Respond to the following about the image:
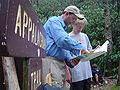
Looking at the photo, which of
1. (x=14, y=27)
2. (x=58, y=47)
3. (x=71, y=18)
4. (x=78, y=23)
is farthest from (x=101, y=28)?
(x=14, y=27)

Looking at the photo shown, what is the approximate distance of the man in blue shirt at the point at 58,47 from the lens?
8.36 feet

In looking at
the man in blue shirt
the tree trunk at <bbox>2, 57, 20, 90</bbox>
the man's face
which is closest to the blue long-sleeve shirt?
the man in blue shirt

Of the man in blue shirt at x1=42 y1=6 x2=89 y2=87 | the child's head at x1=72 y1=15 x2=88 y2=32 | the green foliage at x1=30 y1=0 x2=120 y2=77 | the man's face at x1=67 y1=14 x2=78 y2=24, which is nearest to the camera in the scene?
the man in blue shirt at x1=42 y1=6 x2=89 y2=87

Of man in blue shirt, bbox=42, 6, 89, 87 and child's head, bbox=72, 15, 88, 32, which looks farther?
child's head, bbox=72, 15, 88, 32

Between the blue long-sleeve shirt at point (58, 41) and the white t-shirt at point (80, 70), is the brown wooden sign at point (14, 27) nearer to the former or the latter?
the blue long-sleeve shirt at point (58, 41)

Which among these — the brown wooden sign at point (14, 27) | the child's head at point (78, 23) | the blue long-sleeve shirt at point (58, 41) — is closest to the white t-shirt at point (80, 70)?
the child's head at point (78, 23)

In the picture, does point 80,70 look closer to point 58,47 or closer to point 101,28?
point 58,47

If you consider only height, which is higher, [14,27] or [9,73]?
[14,27]

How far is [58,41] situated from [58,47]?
125mm

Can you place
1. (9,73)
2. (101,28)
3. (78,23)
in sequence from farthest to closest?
(101,28)
(78,23)
(9,73)

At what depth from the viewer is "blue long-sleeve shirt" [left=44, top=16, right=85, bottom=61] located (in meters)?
2.56

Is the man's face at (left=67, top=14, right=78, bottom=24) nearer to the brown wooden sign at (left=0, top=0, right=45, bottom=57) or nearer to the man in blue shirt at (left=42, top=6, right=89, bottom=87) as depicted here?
the man in blue shirt at (left=42, top=6, right=89, bottom=87)

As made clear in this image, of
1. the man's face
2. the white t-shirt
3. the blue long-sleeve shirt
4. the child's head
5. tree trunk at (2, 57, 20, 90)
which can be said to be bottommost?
the white t-shirt

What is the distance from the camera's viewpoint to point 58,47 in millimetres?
2662
